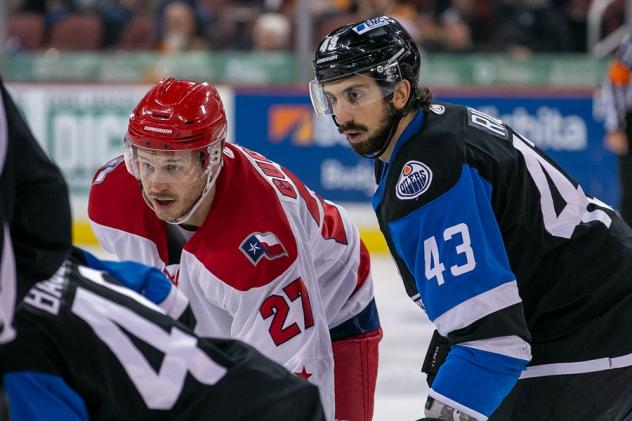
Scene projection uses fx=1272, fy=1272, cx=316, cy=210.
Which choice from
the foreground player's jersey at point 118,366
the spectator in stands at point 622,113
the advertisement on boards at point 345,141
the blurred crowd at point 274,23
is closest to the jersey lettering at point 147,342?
the foreground player's jersey at point 118,366

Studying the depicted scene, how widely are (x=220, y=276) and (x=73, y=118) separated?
18.9 ft

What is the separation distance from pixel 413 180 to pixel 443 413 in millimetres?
411

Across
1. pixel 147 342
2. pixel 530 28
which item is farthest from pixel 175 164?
pixel 530 28

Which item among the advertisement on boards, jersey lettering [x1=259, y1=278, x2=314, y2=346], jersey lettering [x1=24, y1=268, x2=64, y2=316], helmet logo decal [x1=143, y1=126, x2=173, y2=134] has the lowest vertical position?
the advertisement on boards

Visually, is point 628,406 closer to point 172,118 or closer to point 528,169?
point 528,169

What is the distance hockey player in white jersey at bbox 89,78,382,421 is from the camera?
2416 millimetres

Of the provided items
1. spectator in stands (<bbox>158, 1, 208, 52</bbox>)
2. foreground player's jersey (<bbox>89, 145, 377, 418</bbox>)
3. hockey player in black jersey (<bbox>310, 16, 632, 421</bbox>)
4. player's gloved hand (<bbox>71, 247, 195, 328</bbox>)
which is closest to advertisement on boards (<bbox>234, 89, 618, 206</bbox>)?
spectator in stands (<bbox>158, 1, 208, 52</bbox>)

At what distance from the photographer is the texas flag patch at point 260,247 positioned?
2404 mm

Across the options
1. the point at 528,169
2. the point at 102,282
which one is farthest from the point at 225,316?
the point at 102,282

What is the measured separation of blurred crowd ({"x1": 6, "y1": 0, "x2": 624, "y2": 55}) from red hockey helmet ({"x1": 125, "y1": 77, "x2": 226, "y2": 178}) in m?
5.49

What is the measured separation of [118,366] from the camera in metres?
1.61

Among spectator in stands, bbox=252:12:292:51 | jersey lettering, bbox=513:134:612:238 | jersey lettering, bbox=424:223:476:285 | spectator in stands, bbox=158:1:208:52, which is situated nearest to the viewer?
jersey lettering, bbox=424:223:476:285

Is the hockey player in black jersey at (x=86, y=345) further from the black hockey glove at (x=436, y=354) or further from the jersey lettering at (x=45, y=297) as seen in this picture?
the black hockey glove at (x=436, y=354)

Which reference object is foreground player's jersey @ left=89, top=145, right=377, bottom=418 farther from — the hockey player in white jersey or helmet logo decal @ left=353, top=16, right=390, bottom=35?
helmet logo decal @ left=353, top=16, right=390, bottom=35
